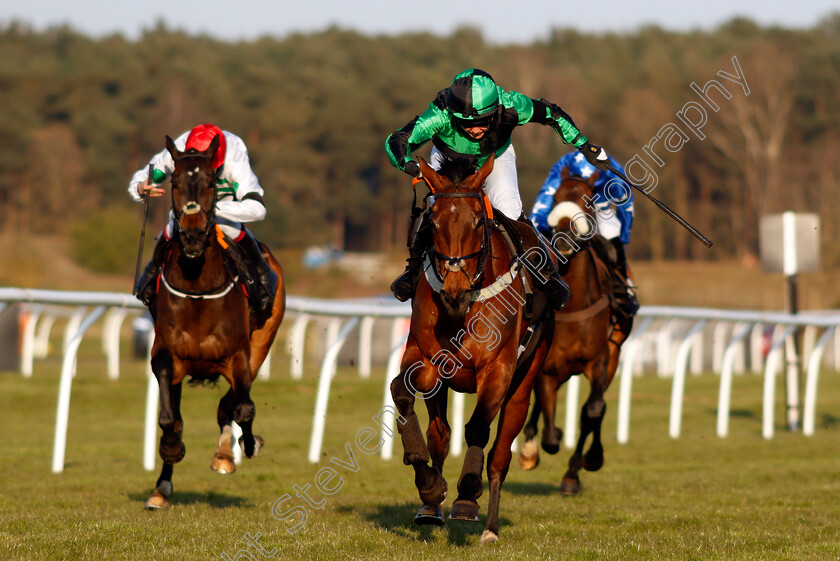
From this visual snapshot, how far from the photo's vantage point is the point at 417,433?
525 cm

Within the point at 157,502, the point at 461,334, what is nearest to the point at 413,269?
the point at 461,334

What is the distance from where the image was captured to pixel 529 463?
7.38 m

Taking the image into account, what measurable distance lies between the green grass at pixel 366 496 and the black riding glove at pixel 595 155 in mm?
1946

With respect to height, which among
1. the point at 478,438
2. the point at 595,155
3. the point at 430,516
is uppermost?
the point at 595,155

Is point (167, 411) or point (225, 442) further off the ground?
point (167, 411)

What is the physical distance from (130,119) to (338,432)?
1955 inches

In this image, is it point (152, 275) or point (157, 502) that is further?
point (152, 275)

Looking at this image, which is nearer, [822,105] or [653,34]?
[822,105]

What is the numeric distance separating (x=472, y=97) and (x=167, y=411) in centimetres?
231

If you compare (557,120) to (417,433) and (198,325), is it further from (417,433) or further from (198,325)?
(198,325)

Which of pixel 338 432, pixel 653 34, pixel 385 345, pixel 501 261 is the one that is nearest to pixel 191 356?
pixel 501 261

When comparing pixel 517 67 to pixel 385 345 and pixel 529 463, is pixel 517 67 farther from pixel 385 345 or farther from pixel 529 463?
pixel 529 463

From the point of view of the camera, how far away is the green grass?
5293 millimetres

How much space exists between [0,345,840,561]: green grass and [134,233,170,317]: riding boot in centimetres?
119
